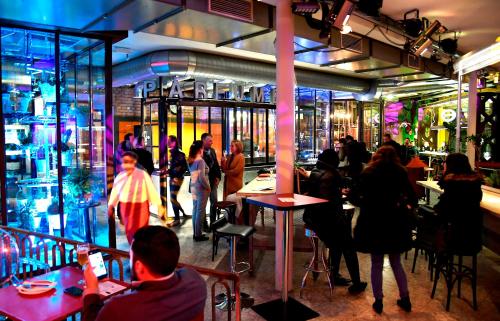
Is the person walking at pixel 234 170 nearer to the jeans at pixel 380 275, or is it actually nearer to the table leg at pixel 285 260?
the table leg at pixel 285 260

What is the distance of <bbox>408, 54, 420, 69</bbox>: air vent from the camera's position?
24.6 ft

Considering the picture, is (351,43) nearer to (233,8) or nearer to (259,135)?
(233,8)

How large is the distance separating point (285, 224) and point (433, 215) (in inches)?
67.7

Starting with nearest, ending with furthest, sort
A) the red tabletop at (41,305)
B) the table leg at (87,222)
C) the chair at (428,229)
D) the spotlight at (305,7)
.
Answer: the red tabletop at (41,305) < the spotlight at (305,7) < the chair at (428,229) < the table leg at (87,222)

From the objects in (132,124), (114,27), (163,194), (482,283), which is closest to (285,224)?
(482,283)

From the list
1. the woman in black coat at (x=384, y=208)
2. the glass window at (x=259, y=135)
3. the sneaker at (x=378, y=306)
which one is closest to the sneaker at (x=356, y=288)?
the sneaker at (x=378, y=306)

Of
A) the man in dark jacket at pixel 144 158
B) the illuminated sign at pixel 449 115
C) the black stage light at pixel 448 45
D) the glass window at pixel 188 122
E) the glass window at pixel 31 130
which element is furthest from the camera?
the illuminated sign at pixel 449 115

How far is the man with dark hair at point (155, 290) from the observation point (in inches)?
64.1

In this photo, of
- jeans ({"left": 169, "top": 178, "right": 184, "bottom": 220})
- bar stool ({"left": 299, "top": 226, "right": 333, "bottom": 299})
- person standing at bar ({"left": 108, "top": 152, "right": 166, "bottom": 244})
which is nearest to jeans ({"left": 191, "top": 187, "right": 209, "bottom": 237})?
jeans ({"left": 169, "top": 178, "right": 184, "bottom": 220})

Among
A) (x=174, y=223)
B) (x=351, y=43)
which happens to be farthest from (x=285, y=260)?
(x=174, y=223)

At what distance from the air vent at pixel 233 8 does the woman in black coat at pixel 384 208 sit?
2100 mm

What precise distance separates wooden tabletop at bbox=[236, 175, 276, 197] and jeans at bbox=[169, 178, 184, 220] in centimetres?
180

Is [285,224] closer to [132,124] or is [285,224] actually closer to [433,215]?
[433,215]

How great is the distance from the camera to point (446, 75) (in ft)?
29.4
